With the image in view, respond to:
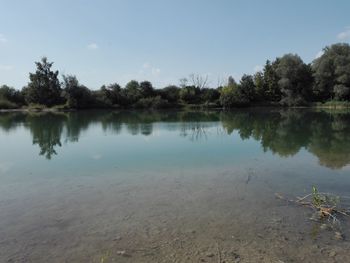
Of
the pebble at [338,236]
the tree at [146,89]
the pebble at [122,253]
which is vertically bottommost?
the pebble at [122,253]

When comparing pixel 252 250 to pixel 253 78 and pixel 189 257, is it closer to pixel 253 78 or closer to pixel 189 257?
pixel 189 257

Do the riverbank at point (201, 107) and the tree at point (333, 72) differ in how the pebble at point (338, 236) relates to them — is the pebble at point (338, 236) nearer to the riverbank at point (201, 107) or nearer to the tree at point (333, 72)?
the riverbank at point (201, 107)

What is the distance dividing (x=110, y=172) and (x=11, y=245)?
576cm

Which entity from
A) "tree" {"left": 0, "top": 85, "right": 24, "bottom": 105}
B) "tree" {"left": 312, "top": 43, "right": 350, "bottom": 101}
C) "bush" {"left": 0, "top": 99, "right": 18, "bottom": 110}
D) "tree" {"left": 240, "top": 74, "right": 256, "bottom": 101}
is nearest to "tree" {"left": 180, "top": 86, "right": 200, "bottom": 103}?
"tree" {"left": 240, "top": 74, "right": 256, "bottom": 101}

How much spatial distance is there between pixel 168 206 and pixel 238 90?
6189cm

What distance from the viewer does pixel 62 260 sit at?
517 cm

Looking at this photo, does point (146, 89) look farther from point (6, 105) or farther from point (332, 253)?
point (332, 253)

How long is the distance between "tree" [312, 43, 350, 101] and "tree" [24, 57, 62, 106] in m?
47.8

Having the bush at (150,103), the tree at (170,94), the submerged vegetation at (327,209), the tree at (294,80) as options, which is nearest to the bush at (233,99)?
the tree at (294,80)

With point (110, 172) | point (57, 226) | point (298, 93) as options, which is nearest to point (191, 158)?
point (110, 172)

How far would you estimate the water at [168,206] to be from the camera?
549 cm

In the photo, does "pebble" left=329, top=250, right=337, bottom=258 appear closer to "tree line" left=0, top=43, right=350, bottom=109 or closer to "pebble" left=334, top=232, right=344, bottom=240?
"pebble" left=334, top=232, right=344, bottom=240

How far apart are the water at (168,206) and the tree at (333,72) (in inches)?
2022

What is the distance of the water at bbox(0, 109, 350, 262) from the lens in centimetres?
549
